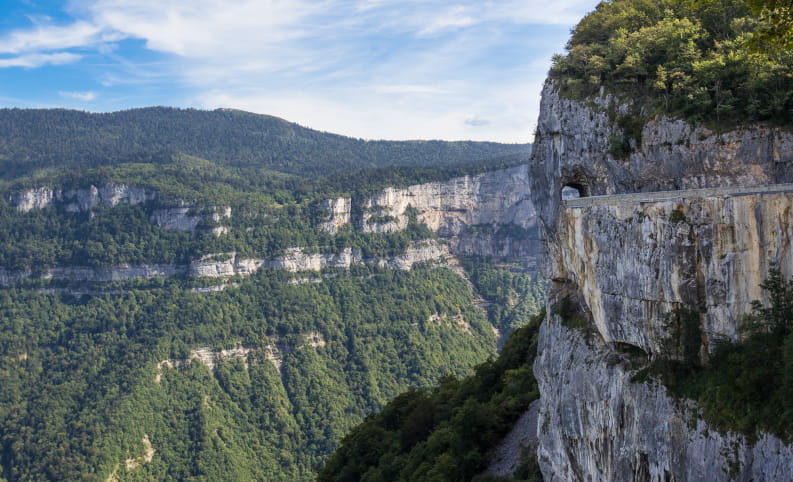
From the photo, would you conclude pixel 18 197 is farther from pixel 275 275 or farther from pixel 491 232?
pixel 491 232

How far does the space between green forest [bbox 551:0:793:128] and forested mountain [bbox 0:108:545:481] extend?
67.6 m

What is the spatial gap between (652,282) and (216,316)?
9816 cm

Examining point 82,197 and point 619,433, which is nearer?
point 619,433

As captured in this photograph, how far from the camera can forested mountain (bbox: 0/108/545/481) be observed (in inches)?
3174

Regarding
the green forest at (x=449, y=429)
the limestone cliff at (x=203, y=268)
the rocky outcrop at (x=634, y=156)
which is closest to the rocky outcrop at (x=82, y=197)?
the limestone cliff at (x=203, y=268)

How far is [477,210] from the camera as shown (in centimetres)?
13712

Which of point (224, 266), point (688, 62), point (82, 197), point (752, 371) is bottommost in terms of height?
point (224, 266)

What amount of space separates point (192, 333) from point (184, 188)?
1513 inches

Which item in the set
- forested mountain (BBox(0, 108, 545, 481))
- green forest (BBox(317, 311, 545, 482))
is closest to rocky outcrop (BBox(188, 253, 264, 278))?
forested mountain (BBox(0, 108, 545, 481))

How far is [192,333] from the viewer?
9956 centimetres

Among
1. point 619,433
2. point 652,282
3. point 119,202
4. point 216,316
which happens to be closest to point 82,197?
point 119,202

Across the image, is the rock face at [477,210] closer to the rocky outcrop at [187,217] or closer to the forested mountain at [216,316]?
the forested mountain at [216,316]

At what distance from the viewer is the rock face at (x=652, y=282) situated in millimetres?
13109

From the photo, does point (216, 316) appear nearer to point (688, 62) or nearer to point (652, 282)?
point (688, 62)
